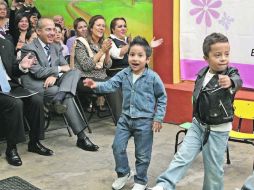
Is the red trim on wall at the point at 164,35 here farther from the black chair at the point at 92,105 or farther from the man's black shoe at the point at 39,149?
the man's black shoe at the point at 39,149

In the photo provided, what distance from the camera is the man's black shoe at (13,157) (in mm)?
4424

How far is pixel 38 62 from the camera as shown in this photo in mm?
4938

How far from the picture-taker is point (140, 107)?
359 cm

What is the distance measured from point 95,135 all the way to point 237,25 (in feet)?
7.09

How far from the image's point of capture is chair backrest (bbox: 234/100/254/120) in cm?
449

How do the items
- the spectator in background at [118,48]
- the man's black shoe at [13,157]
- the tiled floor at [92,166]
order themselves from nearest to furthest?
the tiled floor at [92,166] < the man's black shoe at [13,157] < the spectator in background at [118,48]

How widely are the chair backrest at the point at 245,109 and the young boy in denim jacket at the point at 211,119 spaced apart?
1.41 metres

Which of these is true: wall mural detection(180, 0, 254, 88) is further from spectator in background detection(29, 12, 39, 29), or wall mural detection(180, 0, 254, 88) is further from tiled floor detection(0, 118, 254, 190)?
spectator in background detection(29, 12, 39, 29)

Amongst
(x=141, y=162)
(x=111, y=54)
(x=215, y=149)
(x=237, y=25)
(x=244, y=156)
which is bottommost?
(x=244, y=156)

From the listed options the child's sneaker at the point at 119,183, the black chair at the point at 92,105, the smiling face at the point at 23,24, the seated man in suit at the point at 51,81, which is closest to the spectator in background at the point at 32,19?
the smiling face at the point at 23,24

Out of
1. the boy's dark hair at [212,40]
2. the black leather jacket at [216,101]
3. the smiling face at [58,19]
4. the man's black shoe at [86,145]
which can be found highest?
the smiling face at [58,19]

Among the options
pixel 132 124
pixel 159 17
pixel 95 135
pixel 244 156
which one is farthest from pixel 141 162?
pixel 159 17

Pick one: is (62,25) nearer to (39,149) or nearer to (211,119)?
(39,149)

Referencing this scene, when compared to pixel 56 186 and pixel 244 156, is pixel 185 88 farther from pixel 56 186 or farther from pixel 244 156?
pixel 56 186
